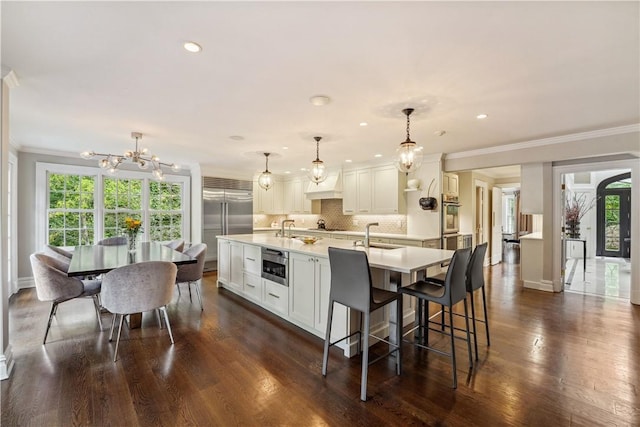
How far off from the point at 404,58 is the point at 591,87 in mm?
1830

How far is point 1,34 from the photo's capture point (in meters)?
1.81

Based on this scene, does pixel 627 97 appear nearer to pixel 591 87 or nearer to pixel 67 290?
pixel 591 87

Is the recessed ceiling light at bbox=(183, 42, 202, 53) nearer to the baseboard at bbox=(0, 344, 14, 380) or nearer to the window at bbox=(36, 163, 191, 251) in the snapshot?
the baseboard at bbox=(0, 344, 14, 380)

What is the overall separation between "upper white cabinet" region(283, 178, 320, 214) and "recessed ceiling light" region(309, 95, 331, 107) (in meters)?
4.93

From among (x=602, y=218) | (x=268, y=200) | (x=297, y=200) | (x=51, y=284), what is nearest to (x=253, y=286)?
(x=51, y=284)

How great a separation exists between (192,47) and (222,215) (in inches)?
207

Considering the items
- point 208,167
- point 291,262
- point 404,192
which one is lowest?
point 291,262

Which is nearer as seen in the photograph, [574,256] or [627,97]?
[627,97]

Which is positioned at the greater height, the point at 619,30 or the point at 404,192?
the point at 619,30

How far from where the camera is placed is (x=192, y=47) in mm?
1930

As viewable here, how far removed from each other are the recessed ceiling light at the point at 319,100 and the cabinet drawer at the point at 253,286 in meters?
2.32

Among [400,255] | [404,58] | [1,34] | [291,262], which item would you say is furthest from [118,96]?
[400,255]

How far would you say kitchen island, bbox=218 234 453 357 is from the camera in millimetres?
2645

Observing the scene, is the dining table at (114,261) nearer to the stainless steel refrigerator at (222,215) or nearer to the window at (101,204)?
the window at (101,204)
